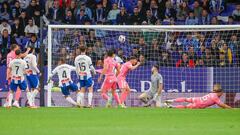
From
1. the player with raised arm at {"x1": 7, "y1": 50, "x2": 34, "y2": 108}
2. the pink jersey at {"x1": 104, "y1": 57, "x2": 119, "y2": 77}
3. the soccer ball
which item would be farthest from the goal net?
the player with raised arm at {"x1": 7, "y1": 50, "x2": 34, "y2": 108}

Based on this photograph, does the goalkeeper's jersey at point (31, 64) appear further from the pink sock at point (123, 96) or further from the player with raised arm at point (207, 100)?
the player with raised arm at point (207, 100)

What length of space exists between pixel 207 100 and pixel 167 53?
126 inches

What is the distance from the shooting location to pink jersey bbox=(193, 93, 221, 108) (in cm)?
2208

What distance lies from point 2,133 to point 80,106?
11.0m

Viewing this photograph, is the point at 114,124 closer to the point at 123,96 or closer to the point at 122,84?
the point at 123,96

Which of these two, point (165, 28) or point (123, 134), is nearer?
point (123, 134)

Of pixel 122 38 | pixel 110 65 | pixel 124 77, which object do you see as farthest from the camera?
pixel 122 38

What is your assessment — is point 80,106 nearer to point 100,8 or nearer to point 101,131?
point 100,8

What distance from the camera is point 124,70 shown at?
23672mm

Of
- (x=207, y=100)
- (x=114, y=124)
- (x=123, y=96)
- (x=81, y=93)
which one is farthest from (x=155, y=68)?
(x=114, y=124)

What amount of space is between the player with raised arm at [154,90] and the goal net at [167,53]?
0.42m

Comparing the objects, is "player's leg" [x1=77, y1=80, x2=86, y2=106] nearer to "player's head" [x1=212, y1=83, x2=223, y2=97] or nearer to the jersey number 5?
the jersey number 5

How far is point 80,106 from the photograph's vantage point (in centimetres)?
2261

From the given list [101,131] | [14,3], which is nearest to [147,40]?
[14,3]
